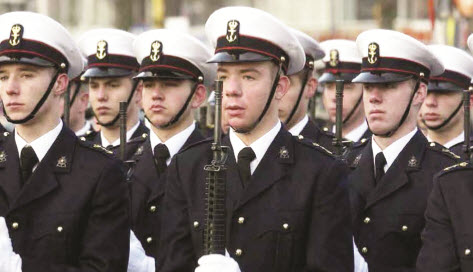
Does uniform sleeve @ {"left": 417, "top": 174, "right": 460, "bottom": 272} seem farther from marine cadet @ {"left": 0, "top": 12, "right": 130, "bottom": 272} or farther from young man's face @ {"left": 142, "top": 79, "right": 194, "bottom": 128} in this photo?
young man's face @ {"left": 142, "top": 79, "right": 194, "bottom": 128}

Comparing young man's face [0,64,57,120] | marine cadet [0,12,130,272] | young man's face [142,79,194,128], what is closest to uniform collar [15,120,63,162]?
marine cadet [0,12,130,272]

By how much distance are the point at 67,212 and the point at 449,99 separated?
4.59 metres

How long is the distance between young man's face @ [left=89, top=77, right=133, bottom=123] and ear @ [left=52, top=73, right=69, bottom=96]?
3.55m

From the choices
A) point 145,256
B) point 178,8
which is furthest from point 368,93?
point 178,8

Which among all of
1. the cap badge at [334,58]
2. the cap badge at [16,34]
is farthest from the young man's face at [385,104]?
the cap badge at [334,58]

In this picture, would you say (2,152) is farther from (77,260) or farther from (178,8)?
(178,8)

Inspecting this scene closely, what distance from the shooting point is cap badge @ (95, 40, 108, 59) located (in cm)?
1170

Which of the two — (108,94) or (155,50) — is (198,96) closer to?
(155,50)

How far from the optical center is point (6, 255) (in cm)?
710

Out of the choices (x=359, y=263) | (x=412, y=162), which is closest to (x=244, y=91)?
(x=359, y=263)

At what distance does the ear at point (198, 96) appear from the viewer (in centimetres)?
1002

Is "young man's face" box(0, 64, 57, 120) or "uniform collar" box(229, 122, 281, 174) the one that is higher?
"young man's face" box(0, 64, 57, 120)

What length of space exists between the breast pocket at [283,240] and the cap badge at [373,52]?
232 centimetres

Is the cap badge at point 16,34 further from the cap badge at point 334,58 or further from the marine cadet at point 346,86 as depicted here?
the cap badge at point 334,58
